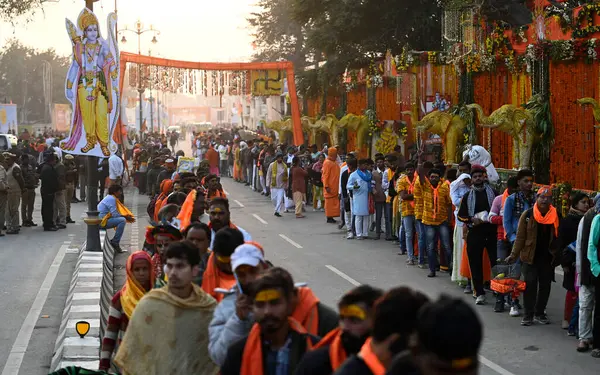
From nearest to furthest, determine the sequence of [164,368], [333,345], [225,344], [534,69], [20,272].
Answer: [333,345]
[225,344]
[164,368]
[20,272]
[534,69]

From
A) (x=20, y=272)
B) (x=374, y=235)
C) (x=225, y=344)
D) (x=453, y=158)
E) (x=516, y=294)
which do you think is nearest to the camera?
(x=225, y=344)

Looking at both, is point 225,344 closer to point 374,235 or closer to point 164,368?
point 164,368

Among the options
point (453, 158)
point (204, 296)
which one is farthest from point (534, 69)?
point (204, 296)

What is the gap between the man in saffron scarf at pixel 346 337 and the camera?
171 inches

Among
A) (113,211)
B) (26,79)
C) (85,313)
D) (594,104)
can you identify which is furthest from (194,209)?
(26,79)

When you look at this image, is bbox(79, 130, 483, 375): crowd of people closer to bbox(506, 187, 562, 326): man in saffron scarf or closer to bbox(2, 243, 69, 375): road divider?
bbox(2, 243, 69, 375): road divider

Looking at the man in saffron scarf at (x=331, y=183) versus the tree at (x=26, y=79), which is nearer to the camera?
the man in saffron scarf at (x=331, y=183)

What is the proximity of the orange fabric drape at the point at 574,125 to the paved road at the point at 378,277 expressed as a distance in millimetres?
4568

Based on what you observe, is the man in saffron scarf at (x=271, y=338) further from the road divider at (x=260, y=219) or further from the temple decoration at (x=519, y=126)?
the road divider at (x=260, y=219)

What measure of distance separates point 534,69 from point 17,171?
11.3 metres

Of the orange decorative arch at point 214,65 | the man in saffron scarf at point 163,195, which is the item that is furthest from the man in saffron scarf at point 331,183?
the orange decorative arch at point 214,65

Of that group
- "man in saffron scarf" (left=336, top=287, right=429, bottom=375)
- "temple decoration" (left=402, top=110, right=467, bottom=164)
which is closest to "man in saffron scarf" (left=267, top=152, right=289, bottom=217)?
"temple decoration" (left=402, top=110, right=467, bottom=164)

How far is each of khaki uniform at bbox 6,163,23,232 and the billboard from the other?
39.4 metres

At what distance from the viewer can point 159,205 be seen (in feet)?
47.0
